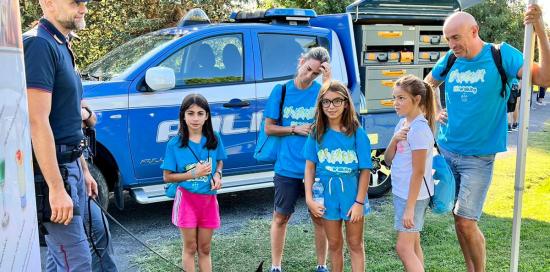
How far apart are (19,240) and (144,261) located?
3116 millimetres

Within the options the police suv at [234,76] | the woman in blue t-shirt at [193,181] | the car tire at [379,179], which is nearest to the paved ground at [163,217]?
the car tire at [379,179]

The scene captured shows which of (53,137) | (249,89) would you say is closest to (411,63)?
(249,89)

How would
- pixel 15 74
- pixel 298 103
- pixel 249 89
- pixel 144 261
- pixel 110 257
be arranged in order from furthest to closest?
pixel 249 89, pixel 144 261, pixel 298 103, pixel 110 257, pixel 15 74

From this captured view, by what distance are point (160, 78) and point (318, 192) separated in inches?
82.5

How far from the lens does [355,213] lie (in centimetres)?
347

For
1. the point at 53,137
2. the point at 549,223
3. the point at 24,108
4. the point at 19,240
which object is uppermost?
the point at 24,108

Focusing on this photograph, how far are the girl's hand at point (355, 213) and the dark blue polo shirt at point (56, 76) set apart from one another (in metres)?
1.73

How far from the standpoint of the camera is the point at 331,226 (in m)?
3.60

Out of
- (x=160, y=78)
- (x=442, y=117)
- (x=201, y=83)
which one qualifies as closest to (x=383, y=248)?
(x=442, y=117)

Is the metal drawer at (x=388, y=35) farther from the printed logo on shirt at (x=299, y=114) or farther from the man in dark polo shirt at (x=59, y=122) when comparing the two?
the man in dark polo shirt at (x=59, y=122)

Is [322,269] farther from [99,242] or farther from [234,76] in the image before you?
[234,76]

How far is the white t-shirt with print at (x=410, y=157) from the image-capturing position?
11.0 feet

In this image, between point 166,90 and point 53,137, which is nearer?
point 53,137

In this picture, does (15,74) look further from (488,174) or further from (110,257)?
(488,174)
